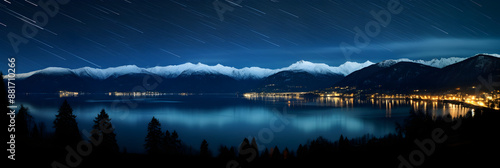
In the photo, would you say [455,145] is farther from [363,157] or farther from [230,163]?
[230,163]

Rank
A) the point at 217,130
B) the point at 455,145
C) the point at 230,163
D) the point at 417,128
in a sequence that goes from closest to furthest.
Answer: the point at 230,163 < the point at 455,145 < the point at 417,128 < the point at 217,130

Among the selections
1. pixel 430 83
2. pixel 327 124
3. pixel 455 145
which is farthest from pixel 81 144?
pixel 430 83

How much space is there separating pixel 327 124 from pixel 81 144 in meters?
42.5

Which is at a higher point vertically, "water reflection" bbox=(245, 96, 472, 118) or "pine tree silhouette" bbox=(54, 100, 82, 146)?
"pine tree silhouette" bbox=(54, 100, 82, 146)

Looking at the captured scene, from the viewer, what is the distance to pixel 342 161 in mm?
24812

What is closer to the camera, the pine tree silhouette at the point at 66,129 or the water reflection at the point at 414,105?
the pine tree silhouette at the point at 66,129

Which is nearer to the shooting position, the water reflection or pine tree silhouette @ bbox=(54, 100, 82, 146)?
pine tree silhouette @ bbox=(54, 100, 82, 146)

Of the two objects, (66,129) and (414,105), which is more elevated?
(66,129)

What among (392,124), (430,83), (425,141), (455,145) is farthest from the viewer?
(430,83)

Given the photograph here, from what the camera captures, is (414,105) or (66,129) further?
(414,105)

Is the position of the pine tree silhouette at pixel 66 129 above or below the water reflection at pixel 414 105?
above

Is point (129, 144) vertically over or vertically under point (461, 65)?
under

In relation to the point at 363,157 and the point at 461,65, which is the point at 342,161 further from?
the point at 461,65

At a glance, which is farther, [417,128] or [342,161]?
[417,128]
